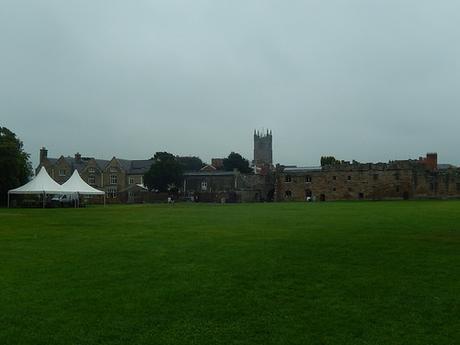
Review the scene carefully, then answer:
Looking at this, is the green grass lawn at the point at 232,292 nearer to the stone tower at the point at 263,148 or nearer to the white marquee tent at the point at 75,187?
the white marquee tent at the point at 75,187

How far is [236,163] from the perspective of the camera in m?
116

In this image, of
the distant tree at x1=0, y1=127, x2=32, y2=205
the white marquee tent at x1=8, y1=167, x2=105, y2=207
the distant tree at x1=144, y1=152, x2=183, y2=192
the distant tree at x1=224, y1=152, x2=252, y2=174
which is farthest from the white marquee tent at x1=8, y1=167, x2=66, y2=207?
the distant tree at x1=224, y1=152, x2=252, y2=174

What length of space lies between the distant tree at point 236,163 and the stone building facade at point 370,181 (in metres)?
20.9

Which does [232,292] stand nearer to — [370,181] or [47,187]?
[47,187]

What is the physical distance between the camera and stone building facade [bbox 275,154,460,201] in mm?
84562

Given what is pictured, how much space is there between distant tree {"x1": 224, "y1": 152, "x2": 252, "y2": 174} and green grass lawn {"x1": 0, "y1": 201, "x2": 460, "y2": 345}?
A: 9994 cm

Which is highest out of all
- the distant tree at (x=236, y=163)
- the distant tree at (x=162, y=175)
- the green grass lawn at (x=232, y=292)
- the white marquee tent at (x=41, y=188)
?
the distant tree at (x=236, y=163)

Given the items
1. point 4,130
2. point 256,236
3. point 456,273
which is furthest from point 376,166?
point 456,273

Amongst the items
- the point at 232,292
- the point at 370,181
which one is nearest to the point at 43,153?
the point at 370,181

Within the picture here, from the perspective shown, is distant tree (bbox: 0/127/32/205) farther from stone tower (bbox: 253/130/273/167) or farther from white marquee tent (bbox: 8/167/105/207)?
stone tower (bbox: 253/130/273/167)

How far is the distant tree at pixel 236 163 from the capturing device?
116 m

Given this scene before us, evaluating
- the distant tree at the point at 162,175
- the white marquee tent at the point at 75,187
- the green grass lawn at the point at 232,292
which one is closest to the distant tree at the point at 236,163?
the distant tree at the point at 162,175

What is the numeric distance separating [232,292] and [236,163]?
107 m

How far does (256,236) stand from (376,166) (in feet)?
244
